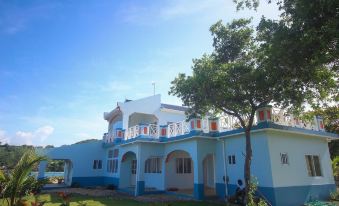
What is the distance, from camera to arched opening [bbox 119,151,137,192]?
18.8m

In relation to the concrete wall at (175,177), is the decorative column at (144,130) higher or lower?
higher

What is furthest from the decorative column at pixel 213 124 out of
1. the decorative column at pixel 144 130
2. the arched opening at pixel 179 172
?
the decorative column at pixel 144 130

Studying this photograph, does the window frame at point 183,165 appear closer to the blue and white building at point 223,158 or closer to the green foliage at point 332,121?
the blue and white building at point 223,158

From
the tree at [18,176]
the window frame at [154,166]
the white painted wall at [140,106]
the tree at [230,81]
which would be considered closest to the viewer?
the tree at [18,176]

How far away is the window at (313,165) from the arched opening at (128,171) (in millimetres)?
11793

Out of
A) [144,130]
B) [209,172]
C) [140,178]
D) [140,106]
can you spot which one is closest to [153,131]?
[144,130]

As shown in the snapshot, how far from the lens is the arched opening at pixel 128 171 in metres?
18.8

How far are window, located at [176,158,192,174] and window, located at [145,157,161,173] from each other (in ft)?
5.23

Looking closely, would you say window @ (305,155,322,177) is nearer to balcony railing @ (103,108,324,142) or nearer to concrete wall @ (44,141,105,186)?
balcony railing @ (103,108,324,142)

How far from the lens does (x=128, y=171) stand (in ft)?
63.3

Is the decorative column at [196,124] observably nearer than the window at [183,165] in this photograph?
Yes

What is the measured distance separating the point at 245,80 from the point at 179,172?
10498mm

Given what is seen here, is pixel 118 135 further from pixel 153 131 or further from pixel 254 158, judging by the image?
pixel 254 158

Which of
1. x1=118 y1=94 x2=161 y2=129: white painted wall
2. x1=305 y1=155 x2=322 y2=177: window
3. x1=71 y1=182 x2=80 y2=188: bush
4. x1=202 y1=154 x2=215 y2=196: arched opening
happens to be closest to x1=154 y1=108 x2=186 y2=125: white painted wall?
x1=118 y1=94 x2=161 y2=129: white painted wall
